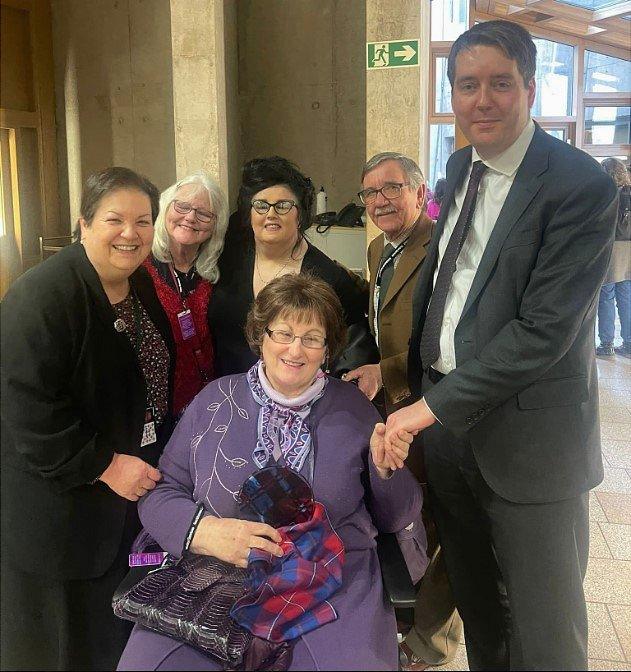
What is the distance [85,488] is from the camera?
1.40m

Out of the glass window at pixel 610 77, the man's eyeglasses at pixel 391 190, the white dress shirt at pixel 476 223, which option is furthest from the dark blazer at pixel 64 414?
the glass window at pixel 610 77

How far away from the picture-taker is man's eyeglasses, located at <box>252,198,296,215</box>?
6.59 ft

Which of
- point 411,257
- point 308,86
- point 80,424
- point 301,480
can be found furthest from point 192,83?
point 308,86

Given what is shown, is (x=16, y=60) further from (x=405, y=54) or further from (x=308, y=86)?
(x=308, y=86)

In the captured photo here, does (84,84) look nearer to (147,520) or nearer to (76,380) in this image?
(76,380)

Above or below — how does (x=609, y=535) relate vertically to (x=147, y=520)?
below

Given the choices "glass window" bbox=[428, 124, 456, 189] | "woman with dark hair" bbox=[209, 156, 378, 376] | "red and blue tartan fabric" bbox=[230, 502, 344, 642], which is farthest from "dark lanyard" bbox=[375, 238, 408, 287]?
"red and blue tartan fabric" bbox=[230, 502, 344, 642]

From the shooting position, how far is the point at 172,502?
5.18 ft

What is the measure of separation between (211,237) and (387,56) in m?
1.11

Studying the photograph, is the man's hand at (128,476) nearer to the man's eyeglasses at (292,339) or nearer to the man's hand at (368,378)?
the man's eyeglasses at (292,339)

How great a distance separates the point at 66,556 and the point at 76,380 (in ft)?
1.30

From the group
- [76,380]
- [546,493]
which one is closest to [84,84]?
[76,380]

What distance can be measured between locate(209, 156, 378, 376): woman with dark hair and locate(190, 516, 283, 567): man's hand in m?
0.65

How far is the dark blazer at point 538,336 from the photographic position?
54.4 inches
